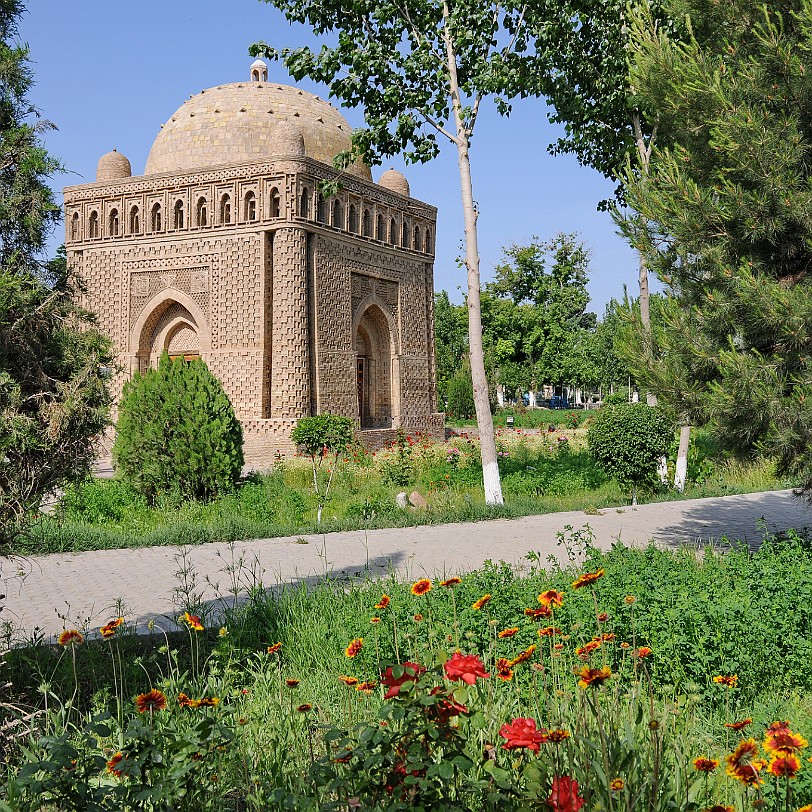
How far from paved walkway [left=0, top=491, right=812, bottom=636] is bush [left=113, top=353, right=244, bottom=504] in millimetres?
2204

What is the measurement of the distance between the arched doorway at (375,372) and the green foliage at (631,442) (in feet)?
35.9

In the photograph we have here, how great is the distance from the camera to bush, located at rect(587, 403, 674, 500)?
35.7ft

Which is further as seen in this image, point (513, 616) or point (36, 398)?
point (513, 616)

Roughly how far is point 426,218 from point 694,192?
57.3 ft

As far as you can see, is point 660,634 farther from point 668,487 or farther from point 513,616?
point 668,487

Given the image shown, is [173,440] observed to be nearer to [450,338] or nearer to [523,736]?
[523,736]

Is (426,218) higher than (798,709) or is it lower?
higher

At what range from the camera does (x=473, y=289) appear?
1051 cm

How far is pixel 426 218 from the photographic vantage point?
22.7m

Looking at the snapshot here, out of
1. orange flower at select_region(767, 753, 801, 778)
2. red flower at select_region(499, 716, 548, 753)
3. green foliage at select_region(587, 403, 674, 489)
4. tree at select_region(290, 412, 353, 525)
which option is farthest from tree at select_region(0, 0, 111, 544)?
tree at select_region(290, 412, 353, 525)

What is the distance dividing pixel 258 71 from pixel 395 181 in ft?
15.7

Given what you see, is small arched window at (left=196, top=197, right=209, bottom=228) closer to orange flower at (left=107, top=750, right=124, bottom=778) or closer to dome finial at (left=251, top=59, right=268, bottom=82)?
dome finial at (left=251, top=59, right=268, bottom=82)

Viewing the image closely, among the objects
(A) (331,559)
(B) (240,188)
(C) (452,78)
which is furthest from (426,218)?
(A) (331,559)

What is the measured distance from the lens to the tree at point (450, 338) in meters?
40.5
